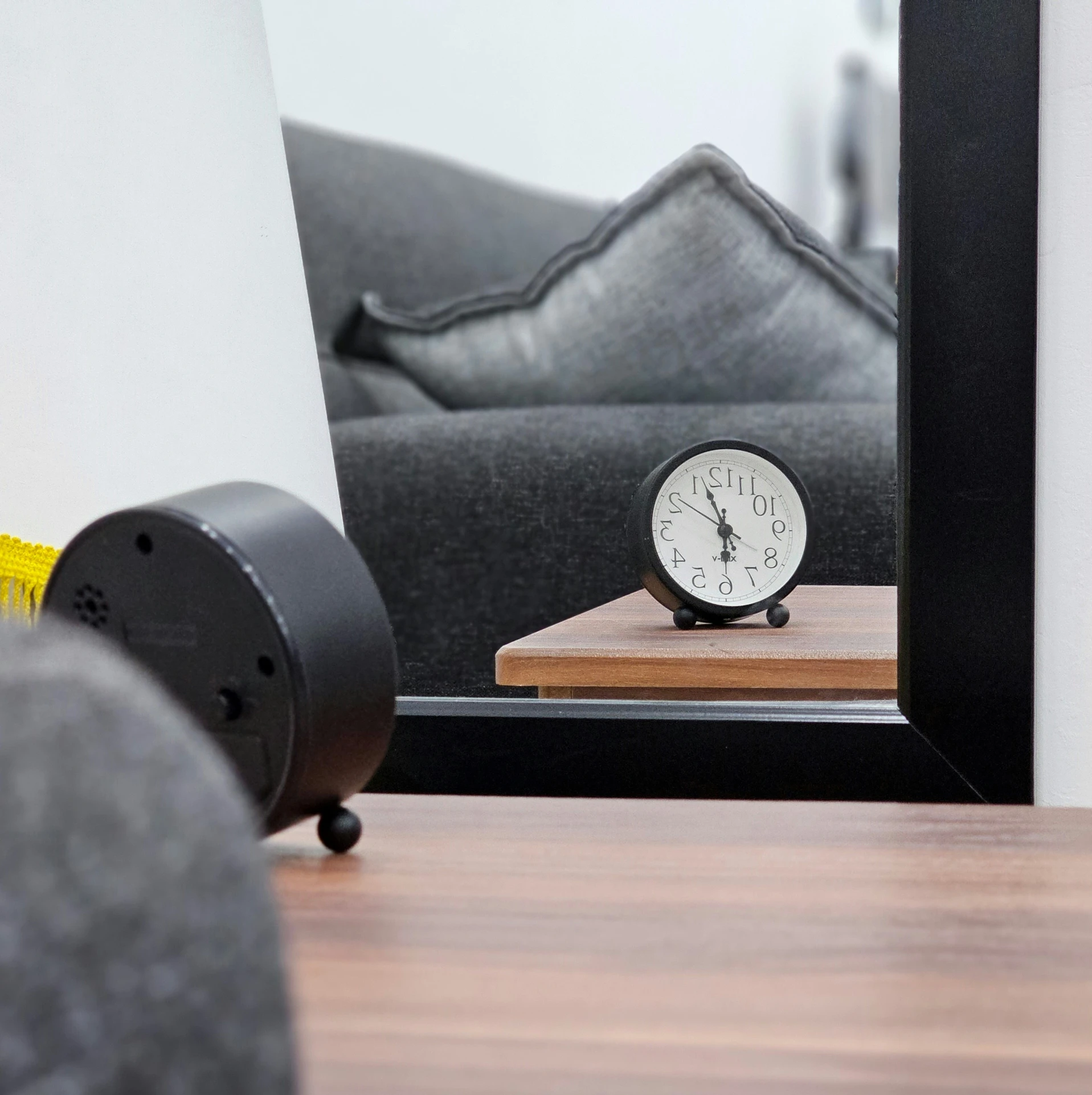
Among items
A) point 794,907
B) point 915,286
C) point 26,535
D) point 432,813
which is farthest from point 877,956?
point 26,535

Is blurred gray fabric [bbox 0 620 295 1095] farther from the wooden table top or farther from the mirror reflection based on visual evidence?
the mirror reflection

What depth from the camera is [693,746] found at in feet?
1.77

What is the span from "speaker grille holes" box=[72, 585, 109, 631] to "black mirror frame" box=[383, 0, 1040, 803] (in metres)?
0.21

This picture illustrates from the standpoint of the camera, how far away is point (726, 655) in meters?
0.58

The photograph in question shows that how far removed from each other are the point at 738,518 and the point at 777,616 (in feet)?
0.31

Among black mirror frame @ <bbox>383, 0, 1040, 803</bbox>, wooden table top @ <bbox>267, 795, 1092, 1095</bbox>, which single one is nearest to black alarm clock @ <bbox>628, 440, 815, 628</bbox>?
black mirror frame @ <bbox>383, 0, 1040, 803</bbox>

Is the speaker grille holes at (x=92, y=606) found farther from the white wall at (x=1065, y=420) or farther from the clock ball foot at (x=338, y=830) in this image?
the white wall at (x=1065, y=420)

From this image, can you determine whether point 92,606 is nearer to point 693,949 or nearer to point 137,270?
point 693,949

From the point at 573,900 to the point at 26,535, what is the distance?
1.27ft

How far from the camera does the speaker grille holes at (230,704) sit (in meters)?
0.36

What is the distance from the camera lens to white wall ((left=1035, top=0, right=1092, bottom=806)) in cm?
47

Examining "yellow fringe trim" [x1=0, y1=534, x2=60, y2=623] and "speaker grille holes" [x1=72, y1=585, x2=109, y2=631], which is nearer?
"speaker grille holes" [x1=72, y1=585, x2=109, y2=631]

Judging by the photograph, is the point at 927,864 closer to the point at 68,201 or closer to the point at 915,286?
the point at 915,286

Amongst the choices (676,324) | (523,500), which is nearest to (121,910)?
(523,500)
